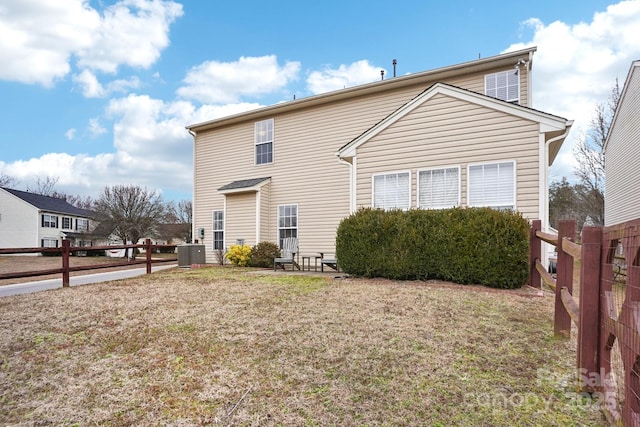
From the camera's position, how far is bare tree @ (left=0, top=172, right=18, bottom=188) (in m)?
37.2

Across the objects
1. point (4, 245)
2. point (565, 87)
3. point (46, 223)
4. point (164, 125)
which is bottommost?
point (4, 245)

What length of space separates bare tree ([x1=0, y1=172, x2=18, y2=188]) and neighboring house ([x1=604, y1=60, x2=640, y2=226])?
2105 inches

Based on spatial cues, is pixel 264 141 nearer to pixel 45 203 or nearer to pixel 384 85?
pixel 384 85

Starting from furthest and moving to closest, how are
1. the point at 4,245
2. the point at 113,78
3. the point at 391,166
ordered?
1. the point at 4,245
2. the point at 113,78
3. the point at 391,166

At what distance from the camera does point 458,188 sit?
24.7 feet

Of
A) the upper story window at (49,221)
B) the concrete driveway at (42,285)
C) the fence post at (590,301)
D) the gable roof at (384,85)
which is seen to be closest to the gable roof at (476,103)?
the gable roof at (384,85)

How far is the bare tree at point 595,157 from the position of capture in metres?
20.1

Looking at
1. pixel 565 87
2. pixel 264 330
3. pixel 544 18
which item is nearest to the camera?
pixel 264 330

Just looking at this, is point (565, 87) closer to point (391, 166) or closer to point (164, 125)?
point (391, 166)

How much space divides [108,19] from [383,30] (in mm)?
9633

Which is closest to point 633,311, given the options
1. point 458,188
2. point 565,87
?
point 458,188

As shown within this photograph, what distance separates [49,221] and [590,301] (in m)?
42.5

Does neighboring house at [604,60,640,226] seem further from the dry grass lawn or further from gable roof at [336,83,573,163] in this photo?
the dry grass lawn

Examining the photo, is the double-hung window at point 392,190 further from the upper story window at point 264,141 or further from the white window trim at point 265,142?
the upper story window at point 264,141
